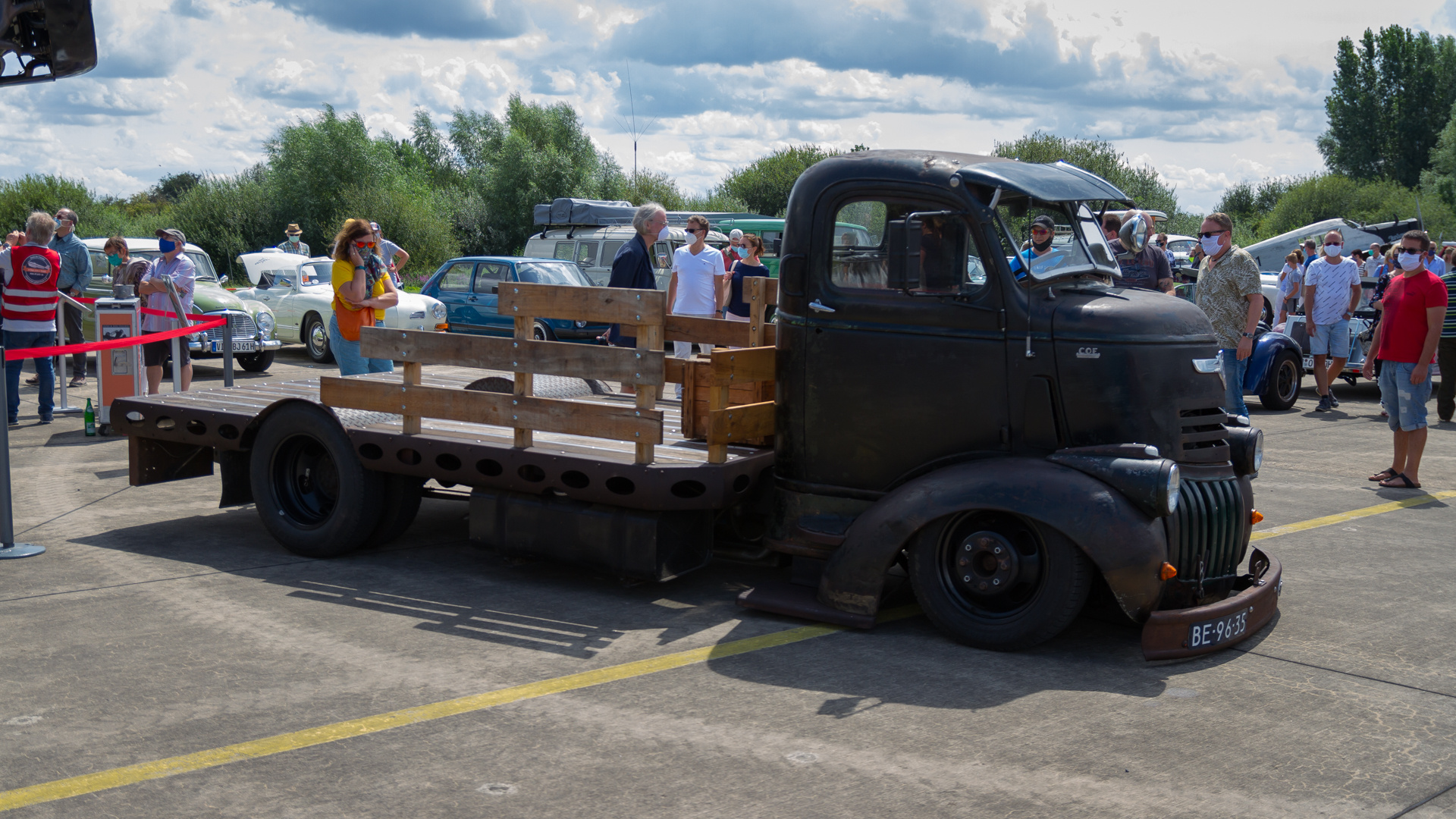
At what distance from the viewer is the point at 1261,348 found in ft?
47.0

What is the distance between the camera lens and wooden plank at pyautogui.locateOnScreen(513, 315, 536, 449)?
6.36 meters

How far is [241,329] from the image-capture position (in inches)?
646

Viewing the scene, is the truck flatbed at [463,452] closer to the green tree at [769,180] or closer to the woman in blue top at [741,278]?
the woman in blue top at [741,278]

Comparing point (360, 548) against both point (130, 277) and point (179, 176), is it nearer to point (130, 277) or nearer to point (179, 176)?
point (130, 277)

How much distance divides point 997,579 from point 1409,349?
573 cm

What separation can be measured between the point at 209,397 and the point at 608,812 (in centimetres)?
536

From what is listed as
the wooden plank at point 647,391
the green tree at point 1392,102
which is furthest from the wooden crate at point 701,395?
the green tree at point 1392,102

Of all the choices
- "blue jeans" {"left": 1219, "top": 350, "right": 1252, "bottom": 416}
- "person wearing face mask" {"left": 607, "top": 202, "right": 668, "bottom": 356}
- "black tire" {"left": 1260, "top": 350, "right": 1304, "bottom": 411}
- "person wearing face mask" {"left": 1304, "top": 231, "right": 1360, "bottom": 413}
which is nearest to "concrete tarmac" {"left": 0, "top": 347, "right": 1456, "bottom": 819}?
"blue jeans" {"left": 1219, "top": 350, "right": 1252, "bottom": 416}

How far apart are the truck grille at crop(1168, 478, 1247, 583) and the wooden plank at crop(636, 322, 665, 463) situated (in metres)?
2.51

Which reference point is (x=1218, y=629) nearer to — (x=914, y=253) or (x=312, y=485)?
(x=914, y=253)

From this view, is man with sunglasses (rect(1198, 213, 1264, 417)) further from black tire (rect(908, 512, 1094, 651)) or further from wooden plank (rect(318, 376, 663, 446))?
wooden plank (rect(318, 376, 663, 446))

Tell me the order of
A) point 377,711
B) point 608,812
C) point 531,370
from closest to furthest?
point 608,812 → point 377,711 → point 531,370

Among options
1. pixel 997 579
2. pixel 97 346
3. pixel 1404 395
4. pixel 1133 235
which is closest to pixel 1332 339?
pixel 1404 395

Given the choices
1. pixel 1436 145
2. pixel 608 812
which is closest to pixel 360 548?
pixel 608 812
